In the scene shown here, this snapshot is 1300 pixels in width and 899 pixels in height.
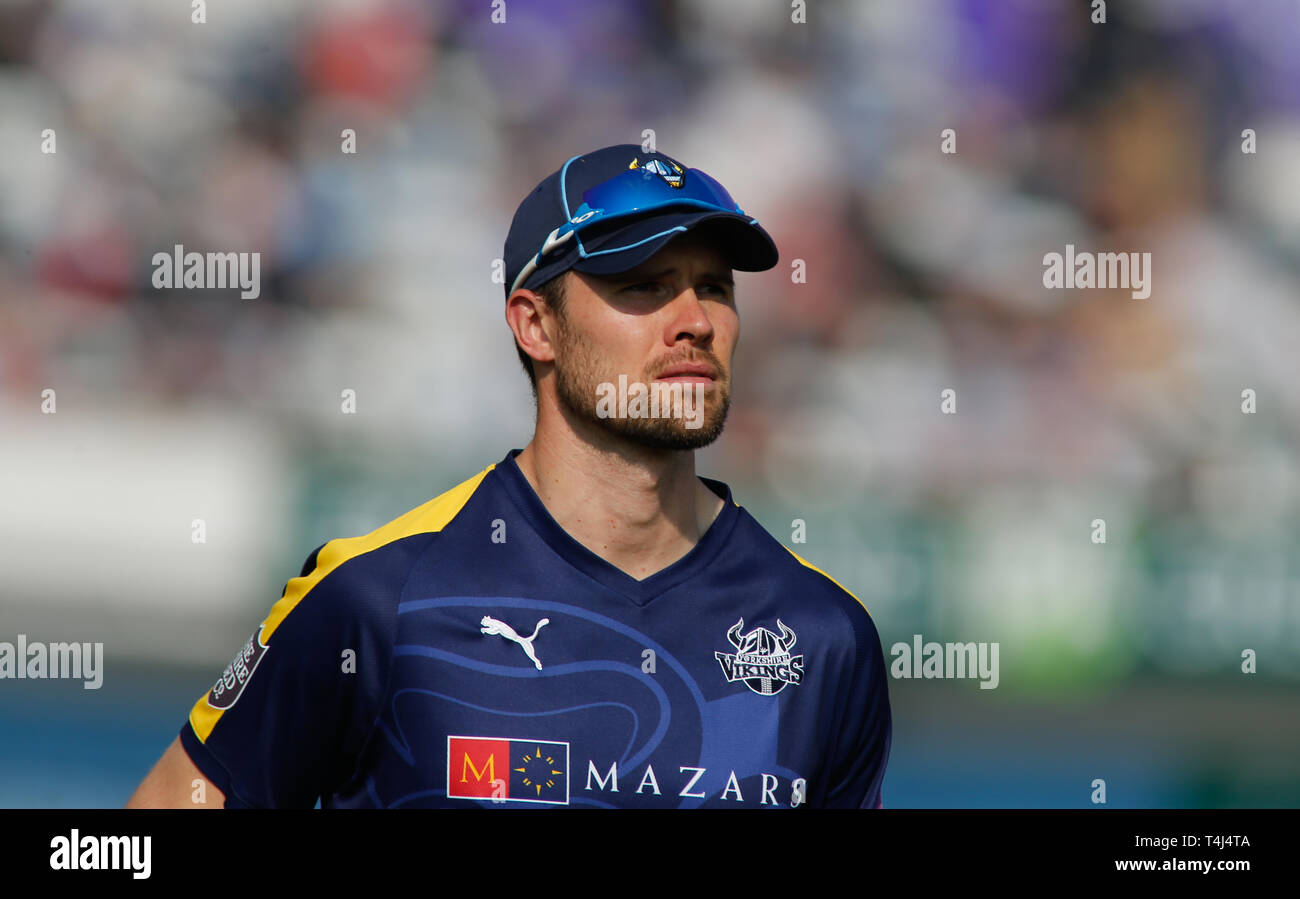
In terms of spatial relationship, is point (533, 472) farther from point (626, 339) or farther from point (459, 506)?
point (626, 339)

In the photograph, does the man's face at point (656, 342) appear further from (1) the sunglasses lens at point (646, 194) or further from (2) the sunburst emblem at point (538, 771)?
(2) the sunburst emblem at point (538, 771)

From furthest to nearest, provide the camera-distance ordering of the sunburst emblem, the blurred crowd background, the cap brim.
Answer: the blurred crowd background
the cap brim
the sunburst emblem

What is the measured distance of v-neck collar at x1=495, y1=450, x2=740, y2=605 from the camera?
252cm

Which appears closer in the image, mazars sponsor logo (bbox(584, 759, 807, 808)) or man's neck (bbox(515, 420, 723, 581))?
mazars sponsor logo (bbox(584, 759, 807, 808))

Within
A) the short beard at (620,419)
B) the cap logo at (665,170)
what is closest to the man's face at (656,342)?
the short beard at (620,419)

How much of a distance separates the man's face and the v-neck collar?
0.19 metres

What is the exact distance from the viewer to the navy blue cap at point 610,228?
2.47 metres

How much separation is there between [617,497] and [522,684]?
1.32 ft

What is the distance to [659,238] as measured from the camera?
2.44 m

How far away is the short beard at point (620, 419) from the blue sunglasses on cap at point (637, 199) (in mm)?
169

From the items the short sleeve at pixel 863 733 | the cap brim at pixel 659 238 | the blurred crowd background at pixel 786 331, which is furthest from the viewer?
the blurred crowd background at pixel 786 331
